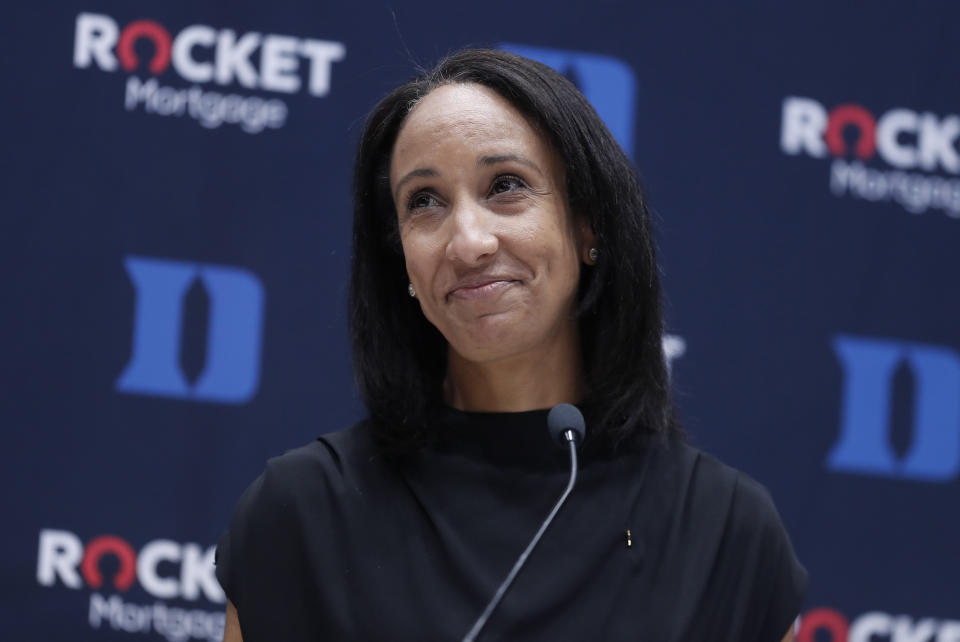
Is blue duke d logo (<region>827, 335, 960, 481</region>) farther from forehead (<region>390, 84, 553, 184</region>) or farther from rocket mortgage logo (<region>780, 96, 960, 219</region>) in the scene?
forehead (<region>390, 84, 553, 184</region>)

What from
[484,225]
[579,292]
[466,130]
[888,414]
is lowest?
[888,414]

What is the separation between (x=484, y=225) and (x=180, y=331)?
4.40ft

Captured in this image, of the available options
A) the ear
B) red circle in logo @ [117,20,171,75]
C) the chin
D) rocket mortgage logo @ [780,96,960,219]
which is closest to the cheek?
the chin

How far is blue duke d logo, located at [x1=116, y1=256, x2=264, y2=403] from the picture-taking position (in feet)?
9.02

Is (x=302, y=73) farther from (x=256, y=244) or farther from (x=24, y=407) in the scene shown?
(x=24, y=407)

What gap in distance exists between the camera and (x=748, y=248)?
2.97 meters

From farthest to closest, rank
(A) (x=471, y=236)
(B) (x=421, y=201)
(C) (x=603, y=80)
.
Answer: (C) (x=603, y=80)
(B) (x=421, y=201)
(A) (x=471, y=236)

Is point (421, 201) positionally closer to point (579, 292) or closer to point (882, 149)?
point (579, 292)

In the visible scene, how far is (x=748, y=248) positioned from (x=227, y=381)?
1.34 metres

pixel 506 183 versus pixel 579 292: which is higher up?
pixel 506 183


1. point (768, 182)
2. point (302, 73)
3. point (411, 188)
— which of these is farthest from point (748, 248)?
point (411, 188)

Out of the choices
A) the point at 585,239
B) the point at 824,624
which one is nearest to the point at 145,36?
the point at 585,239

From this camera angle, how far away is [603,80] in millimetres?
2945

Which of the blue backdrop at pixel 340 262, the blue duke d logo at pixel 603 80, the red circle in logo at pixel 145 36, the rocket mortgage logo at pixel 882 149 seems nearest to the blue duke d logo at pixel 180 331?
the blue backdrop at pixel 340 262
